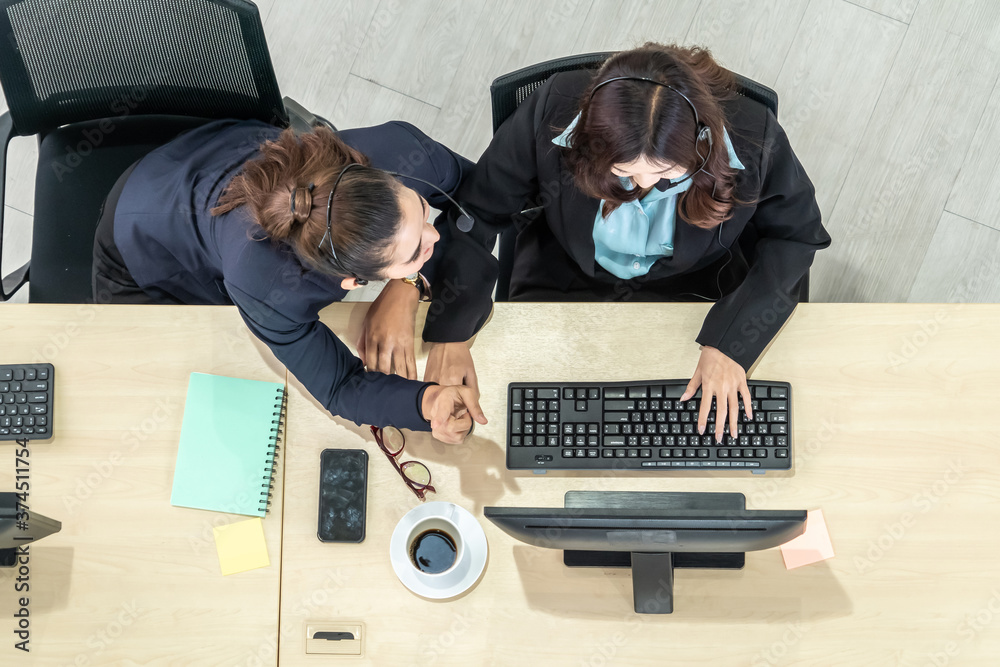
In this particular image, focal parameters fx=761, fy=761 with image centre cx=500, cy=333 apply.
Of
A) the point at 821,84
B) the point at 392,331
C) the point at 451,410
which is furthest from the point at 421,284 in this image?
the point at 821,84

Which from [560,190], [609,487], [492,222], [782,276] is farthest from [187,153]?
[782,276]

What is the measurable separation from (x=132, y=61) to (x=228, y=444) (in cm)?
73

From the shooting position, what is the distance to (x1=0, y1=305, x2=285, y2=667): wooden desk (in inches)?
49.7

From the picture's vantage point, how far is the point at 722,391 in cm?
122

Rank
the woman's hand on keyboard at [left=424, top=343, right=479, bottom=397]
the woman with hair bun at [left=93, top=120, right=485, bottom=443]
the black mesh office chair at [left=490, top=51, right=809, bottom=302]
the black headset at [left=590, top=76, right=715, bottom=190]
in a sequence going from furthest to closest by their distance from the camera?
1. the woman's hand on keyboard at [left=424, top=343, right=479, bottom=397]
2. the black mesh office chair at [left=490, top=51, right=809, bottom=302]
3. the woman with hair bun at [left=93, top=120, right=485, bottom=443]
4. the black headset at [left=590, top=76, right=715, bottom=190]

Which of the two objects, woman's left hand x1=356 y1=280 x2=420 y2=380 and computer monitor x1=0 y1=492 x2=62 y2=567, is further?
woman's left hand x1=356 y1=280 x2=420 y2=380

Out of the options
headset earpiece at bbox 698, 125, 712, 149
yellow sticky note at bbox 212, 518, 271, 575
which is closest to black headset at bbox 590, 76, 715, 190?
headset earpiece at bbox 698, 125, 712, 149

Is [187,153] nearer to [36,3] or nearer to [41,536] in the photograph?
[36,3]

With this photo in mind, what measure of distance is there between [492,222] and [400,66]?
0.99m

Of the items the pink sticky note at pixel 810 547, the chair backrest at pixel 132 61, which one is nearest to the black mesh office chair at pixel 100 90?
the chair backrest at pixel 132 61

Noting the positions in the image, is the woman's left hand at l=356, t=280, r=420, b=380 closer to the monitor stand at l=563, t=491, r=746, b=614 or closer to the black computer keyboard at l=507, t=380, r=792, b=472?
the black computer keyboard at l=507, t=380, r=792, b=472

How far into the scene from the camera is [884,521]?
121 cm

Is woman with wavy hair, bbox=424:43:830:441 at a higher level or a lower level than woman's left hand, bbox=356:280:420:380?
higher

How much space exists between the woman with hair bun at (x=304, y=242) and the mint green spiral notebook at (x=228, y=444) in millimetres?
123
